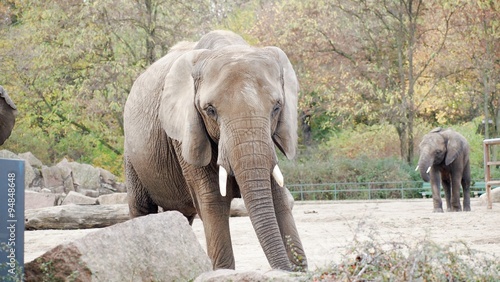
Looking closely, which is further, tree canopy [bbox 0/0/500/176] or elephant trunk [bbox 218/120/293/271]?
tree canopy [bbox 0/0/500/176]

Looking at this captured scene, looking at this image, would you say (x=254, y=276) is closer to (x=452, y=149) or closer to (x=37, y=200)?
(x=452, y=149)

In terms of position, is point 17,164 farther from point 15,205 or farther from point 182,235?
point 182,235

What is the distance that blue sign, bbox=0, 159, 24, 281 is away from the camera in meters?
6.58

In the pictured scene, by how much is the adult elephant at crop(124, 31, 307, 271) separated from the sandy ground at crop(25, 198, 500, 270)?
4.85 ft

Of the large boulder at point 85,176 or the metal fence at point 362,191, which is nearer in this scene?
the large boulder at point 85,176

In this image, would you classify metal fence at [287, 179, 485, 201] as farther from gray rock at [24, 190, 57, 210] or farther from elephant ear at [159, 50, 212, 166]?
elephant ear at [159, 50, 212, 166]

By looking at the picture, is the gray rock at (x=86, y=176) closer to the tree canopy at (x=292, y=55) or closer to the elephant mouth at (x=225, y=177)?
the tree canopy at (x=292, y=55)

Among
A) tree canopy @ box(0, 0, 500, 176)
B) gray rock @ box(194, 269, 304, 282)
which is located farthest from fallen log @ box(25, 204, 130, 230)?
tree canopy @ box(0, 0, 500, 176)

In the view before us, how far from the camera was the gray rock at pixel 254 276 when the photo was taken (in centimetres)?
616

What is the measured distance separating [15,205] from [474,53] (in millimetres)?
30668

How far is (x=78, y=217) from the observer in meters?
18.8

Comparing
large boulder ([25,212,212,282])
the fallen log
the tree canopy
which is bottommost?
large boulder ([25,212,212,282])

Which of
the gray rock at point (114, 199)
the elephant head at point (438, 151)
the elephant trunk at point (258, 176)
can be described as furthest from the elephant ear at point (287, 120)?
the gray rock at point (114, 199)

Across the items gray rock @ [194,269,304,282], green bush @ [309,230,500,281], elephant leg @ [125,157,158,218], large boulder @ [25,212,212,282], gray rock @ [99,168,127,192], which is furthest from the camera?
gray rock @ [99,168,127,192]
